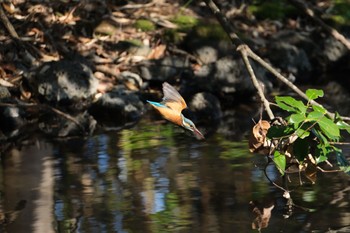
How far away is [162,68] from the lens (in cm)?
1128

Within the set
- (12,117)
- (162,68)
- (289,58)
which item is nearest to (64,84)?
(12,117)

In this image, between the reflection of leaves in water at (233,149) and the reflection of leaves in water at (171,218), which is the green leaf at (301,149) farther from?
the reflection of leaves in water at (233,149)

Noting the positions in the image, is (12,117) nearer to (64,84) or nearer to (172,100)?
(64,84)

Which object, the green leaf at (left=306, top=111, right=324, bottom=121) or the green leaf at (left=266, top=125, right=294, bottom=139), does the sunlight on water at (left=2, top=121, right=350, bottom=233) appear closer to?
the green leaf at (left=266, top=125, right=294, bottom=139)

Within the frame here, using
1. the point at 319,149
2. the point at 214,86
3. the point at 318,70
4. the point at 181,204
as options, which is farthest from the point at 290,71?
the point at 319,149

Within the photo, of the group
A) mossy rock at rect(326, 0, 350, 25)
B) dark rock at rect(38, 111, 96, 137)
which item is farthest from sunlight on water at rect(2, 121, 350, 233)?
mossy rock at rect(326, 0, 350, 25)

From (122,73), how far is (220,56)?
1.61 m

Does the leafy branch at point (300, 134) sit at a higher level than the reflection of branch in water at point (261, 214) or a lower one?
higher

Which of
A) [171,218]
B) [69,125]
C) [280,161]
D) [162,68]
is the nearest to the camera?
[280,161]

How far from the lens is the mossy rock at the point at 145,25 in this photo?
12.7m

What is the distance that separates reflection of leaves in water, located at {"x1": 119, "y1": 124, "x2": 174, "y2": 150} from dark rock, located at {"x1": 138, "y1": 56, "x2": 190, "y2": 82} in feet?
7.71

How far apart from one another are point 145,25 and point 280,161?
883 cm

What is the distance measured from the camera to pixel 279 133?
388 cm

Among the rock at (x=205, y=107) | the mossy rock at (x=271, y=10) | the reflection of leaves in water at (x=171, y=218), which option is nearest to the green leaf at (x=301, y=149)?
the reflection of leaves in water at (x=171, y=218)
